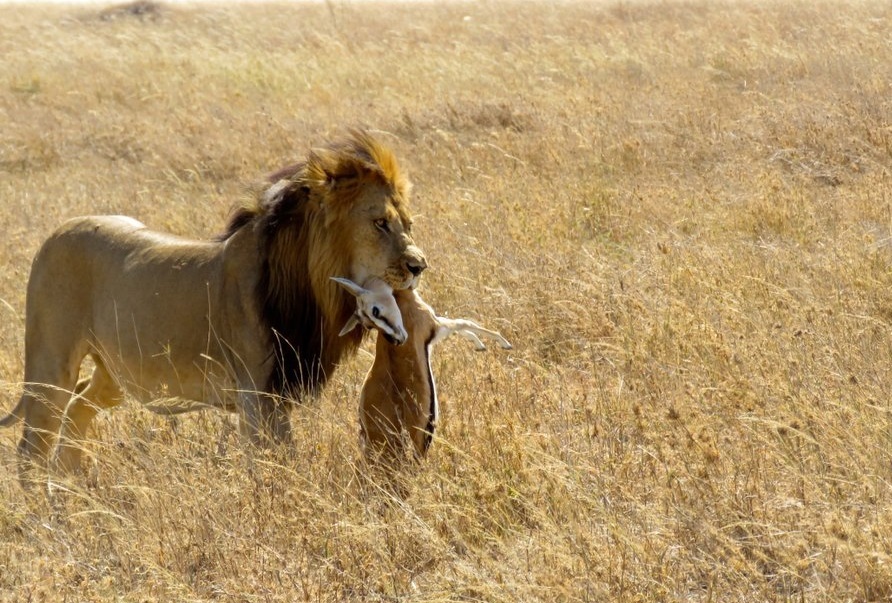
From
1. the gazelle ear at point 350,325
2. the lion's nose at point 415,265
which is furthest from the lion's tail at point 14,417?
the lion's nose at point 415,265

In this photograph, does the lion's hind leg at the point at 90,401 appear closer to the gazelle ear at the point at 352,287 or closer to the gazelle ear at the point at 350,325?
Answer: the gazelle ear at the point at 350,325

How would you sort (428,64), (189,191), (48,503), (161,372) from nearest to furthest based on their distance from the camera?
(48,503) < (161,372) < (189,191) < (428,64)

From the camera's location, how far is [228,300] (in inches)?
195

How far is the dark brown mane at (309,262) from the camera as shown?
4797mm

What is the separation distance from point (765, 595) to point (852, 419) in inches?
44.6

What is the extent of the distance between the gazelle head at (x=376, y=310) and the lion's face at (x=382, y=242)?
5 cm

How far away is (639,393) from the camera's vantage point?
4988mm

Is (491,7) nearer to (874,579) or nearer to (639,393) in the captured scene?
(639,393)

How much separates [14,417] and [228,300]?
4.27 feet

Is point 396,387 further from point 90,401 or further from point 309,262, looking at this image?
point 90,401

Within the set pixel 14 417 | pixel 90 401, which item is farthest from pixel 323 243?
pixel 14 417

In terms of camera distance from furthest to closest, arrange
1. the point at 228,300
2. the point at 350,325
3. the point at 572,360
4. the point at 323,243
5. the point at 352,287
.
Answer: the point at 572,360 < the point at 228,300 < the point at 323,243 < the point at 350,325 < the point at 352,287

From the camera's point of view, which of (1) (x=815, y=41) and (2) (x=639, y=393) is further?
(1) (x=815, y=41)

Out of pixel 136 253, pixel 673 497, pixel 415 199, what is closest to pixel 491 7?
pixel 415 199
